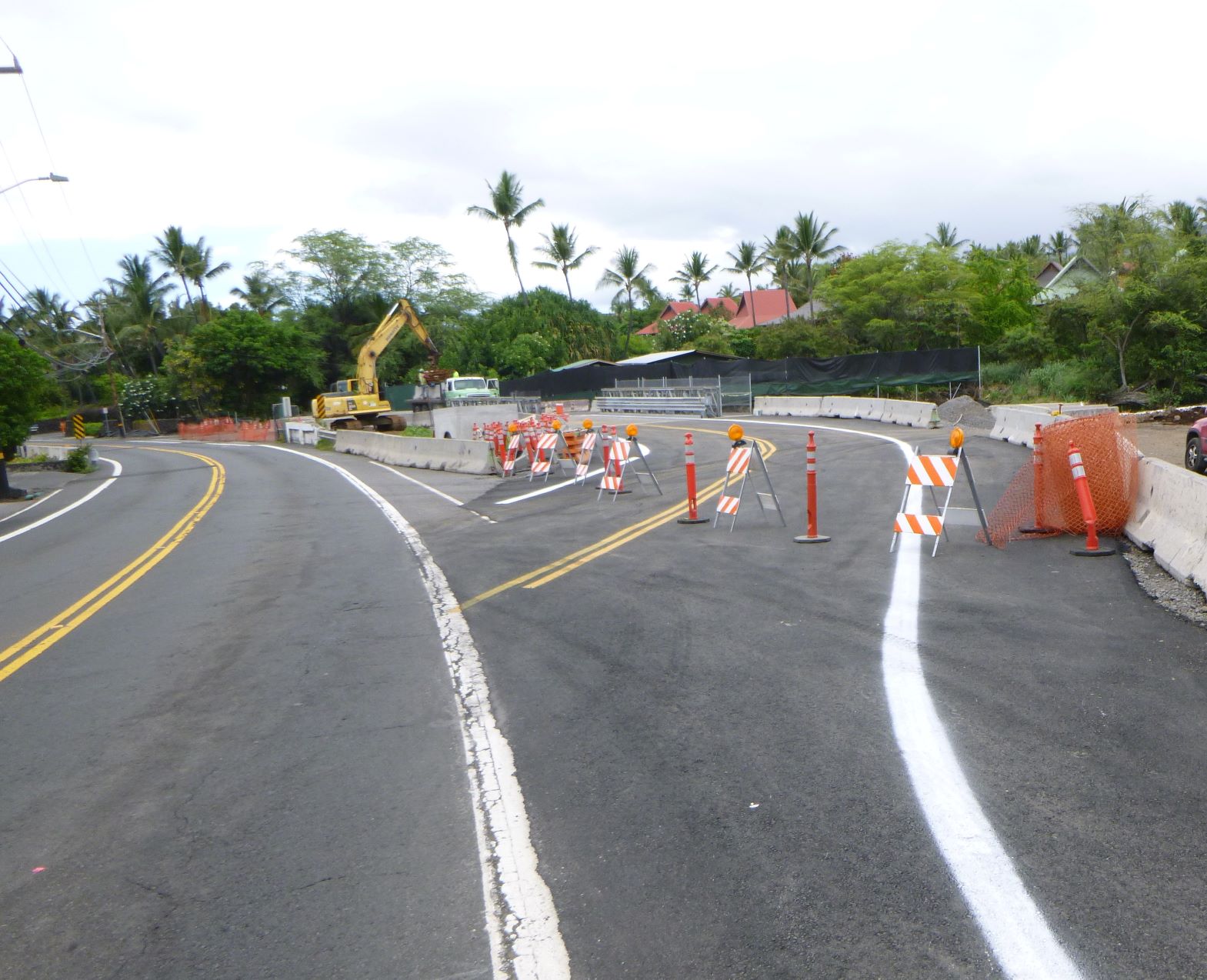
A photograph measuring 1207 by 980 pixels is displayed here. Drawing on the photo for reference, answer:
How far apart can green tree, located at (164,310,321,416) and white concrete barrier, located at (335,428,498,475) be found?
3368 cm

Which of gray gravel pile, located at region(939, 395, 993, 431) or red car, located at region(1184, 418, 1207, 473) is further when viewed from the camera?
gray gravel pile, located at region(939, 395, 993, 431)

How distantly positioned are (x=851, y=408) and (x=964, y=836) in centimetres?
3235

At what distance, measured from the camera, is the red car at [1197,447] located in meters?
16.4

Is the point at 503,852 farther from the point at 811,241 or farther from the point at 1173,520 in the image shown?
the point at 811,241

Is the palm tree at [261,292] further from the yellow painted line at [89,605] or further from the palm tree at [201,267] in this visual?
the yellow painted line at [89,605]

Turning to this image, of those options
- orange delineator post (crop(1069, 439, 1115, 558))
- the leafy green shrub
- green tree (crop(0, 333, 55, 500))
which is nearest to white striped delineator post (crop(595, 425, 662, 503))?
orange delineator post (crop(1069, 439, 1115, 558))

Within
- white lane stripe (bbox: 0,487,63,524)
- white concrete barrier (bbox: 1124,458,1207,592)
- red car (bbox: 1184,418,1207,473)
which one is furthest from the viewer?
white lane stripe (bbox: 0,487,63,524)

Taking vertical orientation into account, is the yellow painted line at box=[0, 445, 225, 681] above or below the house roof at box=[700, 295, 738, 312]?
below

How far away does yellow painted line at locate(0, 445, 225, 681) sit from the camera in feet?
28.1

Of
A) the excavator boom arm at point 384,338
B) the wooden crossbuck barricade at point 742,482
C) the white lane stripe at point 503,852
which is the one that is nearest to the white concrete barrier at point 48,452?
the excavator boom arm at point 384,338

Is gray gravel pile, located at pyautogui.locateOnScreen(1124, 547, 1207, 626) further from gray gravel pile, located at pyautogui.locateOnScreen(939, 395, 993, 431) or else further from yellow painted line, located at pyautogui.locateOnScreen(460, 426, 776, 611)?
gray gravel pile, located at pyautogui.locateOnScreen(939, 395, 993, 431)

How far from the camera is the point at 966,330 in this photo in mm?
51062

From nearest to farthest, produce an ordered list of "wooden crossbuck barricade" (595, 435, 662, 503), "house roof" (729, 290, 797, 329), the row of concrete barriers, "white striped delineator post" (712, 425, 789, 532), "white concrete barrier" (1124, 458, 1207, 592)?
"white concrete barrier" (1124, 458, 1207, 592), "white striped delineator post" (712, 425, 789, 532), "wooden crossbuck barricade" (595, 435, 662, 503), the row of concrete barriers, "house roof" (729, 290, 797, 329)

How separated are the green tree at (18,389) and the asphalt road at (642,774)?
682 inches
